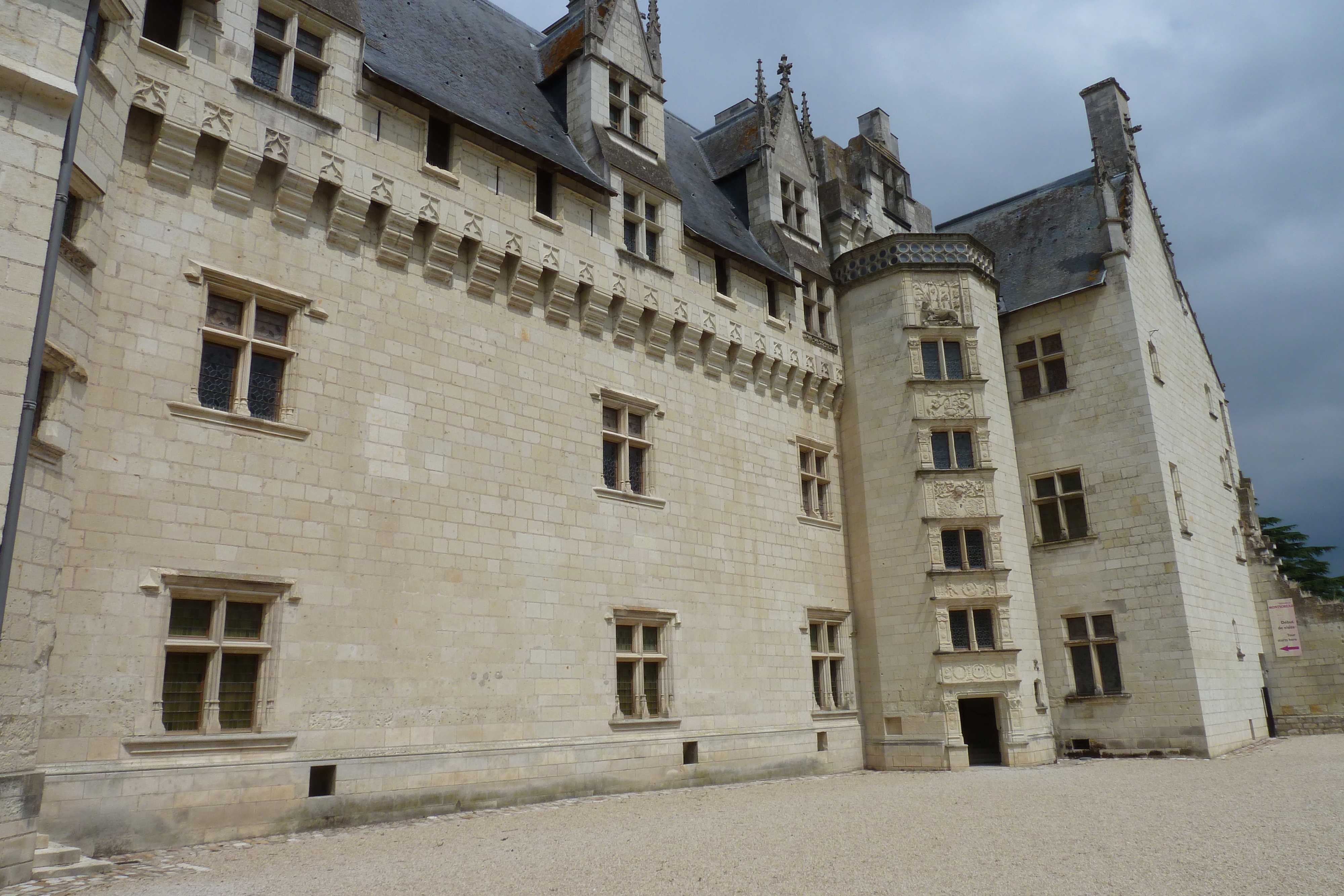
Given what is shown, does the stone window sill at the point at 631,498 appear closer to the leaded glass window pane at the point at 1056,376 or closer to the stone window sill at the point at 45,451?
the stone window sill at the point at 45,451

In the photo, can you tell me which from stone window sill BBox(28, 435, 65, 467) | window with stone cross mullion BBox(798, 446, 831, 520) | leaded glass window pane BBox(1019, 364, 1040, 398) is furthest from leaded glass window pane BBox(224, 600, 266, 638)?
leaded glass window pane BBox(1019, 364, 1040, 398)

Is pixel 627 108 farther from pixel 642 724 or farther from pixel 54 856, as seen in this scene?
pixel 54 856

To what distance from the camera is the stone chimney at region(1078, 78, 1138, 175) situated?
24719 mm

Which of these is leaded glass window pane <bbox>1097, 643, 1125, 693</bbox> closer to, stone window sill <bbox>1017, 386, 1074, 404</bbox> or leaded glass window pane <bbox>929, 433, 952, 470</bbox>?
leaded glass window pane <bbox>929, 433, 952, 470</bbox>

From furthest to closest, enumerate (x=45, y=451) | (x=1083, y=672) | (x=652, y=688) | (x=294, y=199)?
(x=1083, y=672), (x=652, y=688), (x=294, y=199), (x=45, y=451)

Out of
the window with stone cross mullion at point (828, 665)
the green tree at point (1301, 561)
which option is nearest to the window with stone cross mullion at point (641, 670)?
the window with stone cross mullion at point (828, 665)

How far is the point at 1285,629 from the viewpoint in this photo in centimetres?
2473

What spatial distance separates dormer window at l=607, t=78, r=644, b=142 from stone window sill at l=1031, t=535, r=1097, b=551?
12914 millimetres

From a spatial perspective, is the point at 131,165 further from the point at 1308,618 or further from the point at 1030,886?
the point at 1308,618

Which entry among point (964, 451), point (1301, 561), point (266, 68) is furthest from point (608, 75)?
point (1301, 561)

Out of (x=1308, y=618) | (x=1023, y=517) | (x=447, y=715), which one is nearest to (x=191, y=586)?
(x=447, y=715)

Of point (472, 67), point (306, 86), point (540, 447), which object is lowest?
point (540, 447)

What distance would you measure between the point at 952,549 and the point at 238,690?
14.2 metres

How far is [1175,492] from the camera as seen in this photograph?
2102 cm
